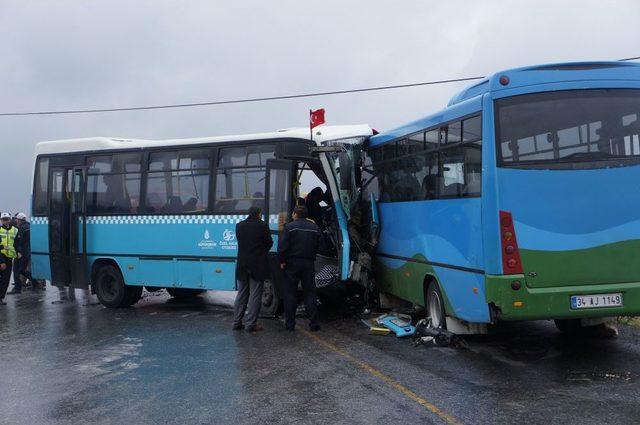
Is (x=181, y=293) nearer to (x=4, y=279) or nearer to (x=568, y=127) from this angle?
(x=4, y=279)

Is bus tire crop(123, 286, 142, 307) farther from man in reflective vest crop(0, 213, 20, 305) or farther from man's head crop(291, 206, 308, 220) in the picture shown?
man's head crop(291, 206, 308, 220)

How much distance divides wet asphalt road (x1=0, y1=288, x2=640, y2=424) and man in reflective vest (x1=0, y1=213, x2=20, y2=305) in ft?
13.9

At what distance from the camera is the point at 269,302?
11.3m

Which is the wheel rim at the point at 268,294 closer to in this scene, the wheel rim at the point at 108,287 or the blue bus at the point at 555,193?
the wheel rim at the point at 108,287

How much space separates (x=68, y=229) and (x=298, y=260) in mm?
5945

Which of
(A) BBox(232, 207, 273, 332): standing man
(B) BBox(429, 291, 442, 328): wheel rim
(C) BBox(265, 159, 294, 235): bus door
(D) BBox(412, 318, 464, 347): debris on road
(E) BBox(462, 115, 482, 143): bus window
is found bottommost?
(D) BBox(412, 318, 464, 347): debris on road

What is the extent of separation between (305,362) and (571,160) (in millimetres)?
3669

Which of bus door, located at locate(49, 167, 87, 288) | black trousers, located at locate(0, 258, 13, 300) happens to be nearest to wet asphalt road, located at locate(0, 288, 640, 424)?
bus door, located at locate(49, 167, 87, 288)

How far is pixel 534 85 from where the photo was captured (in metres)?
7.13

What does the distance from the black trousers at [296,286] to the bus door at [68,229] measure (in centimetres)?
530

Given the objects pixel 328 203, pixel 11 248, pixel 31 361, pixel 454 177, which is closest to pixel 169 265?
pixel 328 203

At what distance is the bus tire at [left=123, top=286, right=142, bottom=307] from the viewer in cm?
1309

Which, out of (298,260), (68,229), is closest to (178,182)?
(68,229)

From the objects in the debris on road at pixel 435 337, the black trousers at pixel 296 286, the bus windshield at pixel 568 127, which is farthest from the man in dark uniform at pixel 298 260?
the bus windshield at pixel 568 127
